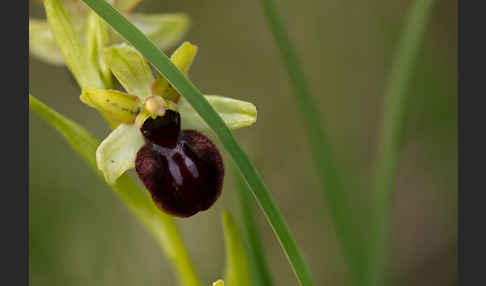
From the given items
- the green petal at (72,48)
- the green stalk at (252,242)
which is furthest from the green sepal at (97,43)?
the green stalk at (252,242)

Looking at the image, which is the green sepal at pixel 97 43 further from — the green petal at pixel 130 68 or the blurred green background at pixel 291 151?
the blurred green background at pixel 291 151

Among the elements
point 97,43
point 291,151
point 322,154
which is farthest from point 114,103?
point 291,151

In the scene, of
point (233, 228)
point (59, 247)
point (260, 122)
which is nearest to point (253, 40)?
point (260, 122)

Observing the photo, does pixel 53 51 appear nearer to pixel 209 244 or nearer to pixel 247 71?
pixel 209 244

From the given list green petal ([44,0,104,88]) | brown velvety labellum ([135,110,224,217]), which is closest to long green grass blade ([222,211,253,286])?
brown velvety labellum ([135,110,224,217])

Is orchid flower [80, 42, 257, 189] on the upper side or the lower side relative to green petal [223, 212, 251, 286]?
upper

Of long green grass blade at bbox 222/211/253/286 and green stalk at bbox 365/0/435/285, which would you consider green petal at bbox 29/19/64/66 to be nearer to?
long green grass blade at bbox 222/211/253/286
